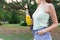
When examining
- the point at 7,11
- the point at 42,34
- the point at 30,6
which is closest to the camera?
the point at 42,34

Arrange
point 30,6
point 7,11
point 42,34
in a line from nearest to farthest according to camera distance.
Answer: point 42,34
point 30,6
point 7,11

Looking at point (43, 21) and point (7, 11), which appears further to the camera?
point (7, 11)

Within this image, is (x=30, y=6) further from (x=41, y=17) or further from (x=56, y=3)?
(x=41, y=17)

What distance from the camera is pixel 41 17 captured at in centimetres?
281

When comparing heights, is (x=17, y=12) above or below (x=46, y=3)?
below

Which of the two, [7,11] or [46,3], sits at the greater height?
[46,3]

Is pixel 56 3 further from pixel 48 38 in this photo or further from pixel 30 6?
pixel 48 38

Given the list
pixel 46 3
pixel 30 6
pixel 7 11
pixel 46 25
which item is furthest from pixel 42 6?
pixel 7 11

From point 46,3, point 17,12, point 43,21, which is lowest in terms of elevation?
point 17,12

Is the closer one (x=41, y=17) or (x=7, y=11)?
(x=41, y=17)

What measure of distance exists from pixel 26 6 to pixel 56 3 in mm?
1625

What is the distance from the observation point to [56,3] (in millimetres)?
12359

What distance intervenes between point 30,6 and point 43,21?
9.32 m


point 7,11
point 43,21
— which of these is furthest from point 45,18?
point 7,11
